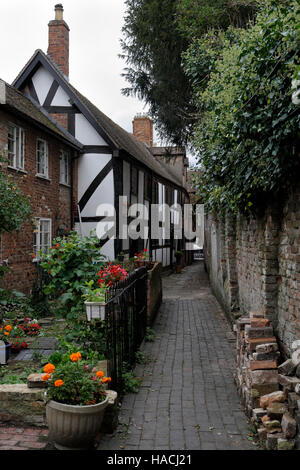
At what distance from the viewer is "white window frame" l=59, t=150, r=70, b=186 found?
47.1ft

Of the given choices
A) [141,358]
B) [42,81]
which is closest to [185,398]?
[141,358]

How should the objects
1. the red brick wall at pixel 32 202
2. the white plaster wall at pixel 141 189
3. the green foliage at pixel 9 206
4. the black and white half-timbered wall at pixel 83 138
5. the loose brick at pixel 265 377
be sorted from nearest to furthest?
1. the loose brick at pixel 265 377
2. the green foliage at pixel 9 206
3. the red brick wall at pixel 32 202
4. the black and white half-timbered wall at pixel 83 138
5. the white plaster wall at pixel 141 189

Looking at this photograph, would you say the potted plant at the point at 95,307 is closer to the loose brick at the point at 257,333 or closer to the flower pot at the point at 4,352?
the flower pot at the point at 4,352

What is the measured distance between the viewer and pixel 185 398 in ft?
18.2

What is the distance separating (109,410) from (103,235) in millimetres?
10641

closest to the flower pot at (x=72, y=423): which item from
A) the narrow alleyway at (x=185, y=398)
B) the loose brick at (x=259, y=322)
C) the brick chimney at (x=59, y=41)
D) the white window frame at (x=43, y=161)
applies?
the narrow alleyway at (x=185, y=398)

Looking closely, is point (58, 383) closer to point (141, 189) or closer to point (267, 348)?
point (267, 348)

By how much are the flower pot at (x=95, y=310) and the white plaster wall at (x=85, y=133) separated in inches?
413

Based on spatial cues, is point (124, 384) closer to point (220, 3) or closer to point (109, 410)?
point (109, 410)

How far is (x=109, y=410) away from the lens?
14.6 feet

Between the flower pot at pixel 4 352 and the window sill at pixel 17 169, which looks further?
the window sill at pixel 17 169

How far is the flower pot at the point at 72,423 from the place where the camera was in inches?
148

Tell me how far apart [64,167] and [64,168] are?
0.04 m

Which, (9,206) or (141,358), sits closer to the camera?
(141,358)
